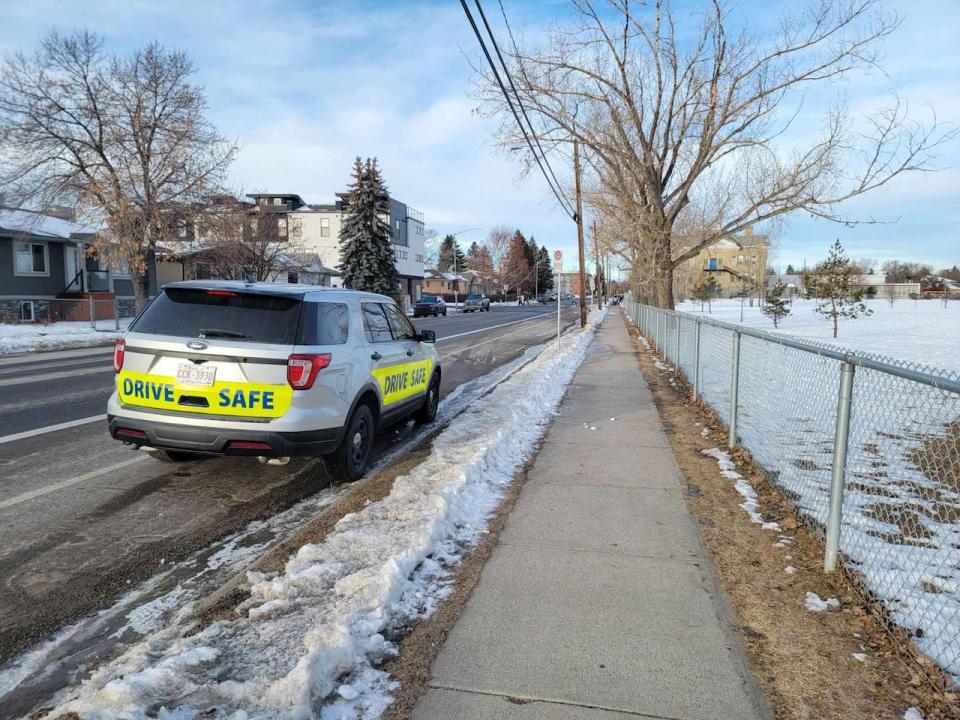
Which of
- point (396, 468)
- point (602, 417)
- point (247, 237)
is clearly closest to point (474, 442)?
point (396, 468)

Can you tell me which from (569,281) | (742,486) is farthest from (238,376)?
(569,281)

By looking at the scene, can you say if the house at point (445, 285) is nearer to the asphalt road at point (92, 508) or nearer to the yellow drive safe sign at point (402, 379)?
the yellow drive safe sign at point (402, 379)

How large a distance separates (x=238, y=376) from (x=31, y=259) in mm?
30406

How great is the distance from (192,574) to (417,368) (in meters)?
3.95

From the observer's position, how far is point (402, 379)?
22.8 feet

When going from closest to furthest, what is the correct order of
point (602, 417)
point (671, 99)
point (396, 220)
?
point (602, 417)
point (671, 99)
point (396, 220)

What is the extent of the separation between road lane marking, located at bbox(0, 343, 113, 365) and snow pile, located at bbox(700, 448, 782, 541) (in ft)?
49.0

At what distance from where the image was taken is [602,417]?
8648mm

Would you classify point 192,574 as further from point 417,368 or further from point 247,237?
point 247,237

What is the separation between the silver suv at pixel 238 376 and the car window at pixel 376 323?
69 cm

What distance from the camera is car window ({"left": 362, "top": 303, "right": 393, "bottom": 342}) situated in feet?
20.6

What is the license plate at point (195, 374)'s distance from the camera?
483 centimetres

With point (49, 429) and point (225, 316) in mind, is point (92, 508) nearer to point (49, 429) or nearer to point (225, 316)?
point (225, 316)

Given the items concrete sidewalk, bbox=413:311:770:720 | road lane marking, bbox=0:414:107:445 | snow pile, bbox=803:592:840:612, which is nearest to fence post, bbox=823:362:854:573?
snow pile, bbox=803:592:840:612
